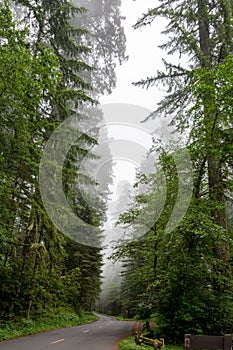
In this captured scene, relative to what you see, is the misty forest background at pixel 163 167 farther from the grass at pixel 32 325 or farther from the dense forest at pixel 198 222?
the grass at pixel 32 325

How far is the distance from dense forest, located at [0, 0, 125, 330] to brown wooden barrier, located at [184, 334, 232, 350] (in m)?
6.55

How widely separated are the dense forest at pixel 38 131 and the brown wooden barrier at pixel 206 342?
6548 millimetres

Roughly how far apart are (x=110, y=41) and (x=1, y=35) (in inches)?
719

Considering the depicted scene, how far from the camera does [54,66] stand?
10531mm

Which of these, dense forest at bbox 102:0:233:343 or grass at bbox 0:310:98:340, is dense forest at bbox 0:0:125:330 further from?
dense forest at bbox 102:0:233:343

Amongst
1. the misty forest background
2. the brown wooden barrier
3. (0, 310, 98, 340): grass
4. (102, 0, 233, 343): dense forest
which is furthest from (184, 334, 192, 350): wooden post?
(0, 310, 98, 340): grass

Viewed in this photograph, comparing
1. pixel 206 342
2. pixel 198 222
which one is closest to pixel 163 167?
pixel 198 222

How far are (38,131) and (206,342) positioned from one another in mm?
10482

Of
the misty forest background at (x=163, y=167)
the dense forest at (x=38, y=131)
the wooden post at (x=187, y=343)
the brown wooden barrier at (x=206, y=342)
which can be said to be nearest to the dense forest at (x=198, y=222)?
the misty forest background at (x=163, y=167)

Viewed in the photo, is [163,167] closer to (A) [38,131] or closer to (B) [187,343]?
(A) [38,131]

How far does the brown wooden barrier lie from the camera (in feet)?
18.0

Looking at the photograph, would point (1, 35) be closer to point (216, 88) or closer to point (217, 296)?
point (216, 88)

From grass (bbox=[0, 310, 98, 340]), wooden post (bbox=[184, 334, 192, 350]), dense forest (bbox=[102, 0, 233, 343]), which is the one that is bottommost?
grass (bbox=[0, 310, 98, 340])

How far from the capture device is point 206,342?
5.54 meters
